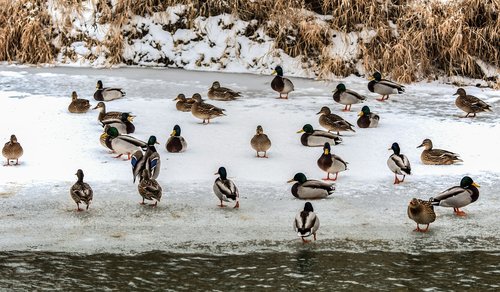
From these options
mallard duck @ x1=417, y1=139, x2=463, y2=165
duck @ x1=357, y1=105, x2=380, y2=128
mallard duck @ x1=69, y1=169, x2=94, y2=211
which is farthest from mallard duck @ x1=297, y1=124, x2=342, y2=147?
mallard duck @ x1=69, y1=169, x2=94, y2=211

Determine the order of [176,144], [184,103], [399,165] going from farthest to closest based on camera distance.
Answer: [184,103] < [176,144] < [399,165]

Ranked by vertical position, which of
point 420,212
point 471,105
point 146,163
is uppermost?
point 471,105

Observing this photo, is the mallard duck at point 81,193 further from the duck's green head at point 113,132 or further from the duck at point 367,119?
the duck at point 367,119

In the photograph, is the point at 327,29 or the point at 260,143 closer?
the point at 260,143

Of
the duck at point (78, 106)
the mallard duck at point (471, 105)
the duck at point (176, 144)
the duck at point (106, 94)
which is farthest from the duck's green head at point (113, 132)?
the mallard duck at point (471, 105)

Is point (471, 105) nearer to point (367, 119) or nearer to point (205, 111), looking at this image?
point (367, 119)

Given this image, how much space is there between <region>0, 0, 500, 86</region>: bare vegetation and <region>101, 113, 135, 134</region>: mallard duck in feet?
17.1

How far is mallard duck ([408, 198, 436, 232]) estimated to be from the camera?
9750 millimetres

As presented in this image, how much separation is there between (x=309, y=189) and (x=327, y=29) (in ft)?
26.8

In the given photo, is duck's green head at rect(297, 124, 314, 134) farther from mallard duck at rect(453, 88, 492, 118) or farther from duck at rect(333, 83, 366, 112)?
mallard duck at rect(453, 88, 492, 118)

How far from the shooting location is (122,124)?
540 inches

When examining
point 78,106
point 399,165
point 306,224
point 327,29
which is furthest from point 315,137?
point 327,29

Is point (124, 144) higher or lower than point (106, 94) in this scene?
lower

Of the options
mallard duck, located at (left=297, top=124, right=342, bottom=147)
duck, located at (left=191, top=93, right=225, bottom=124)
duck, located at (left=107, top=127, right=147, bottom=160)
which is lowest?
duck, located at (left=107, top=127, right=147, bottom=160)
